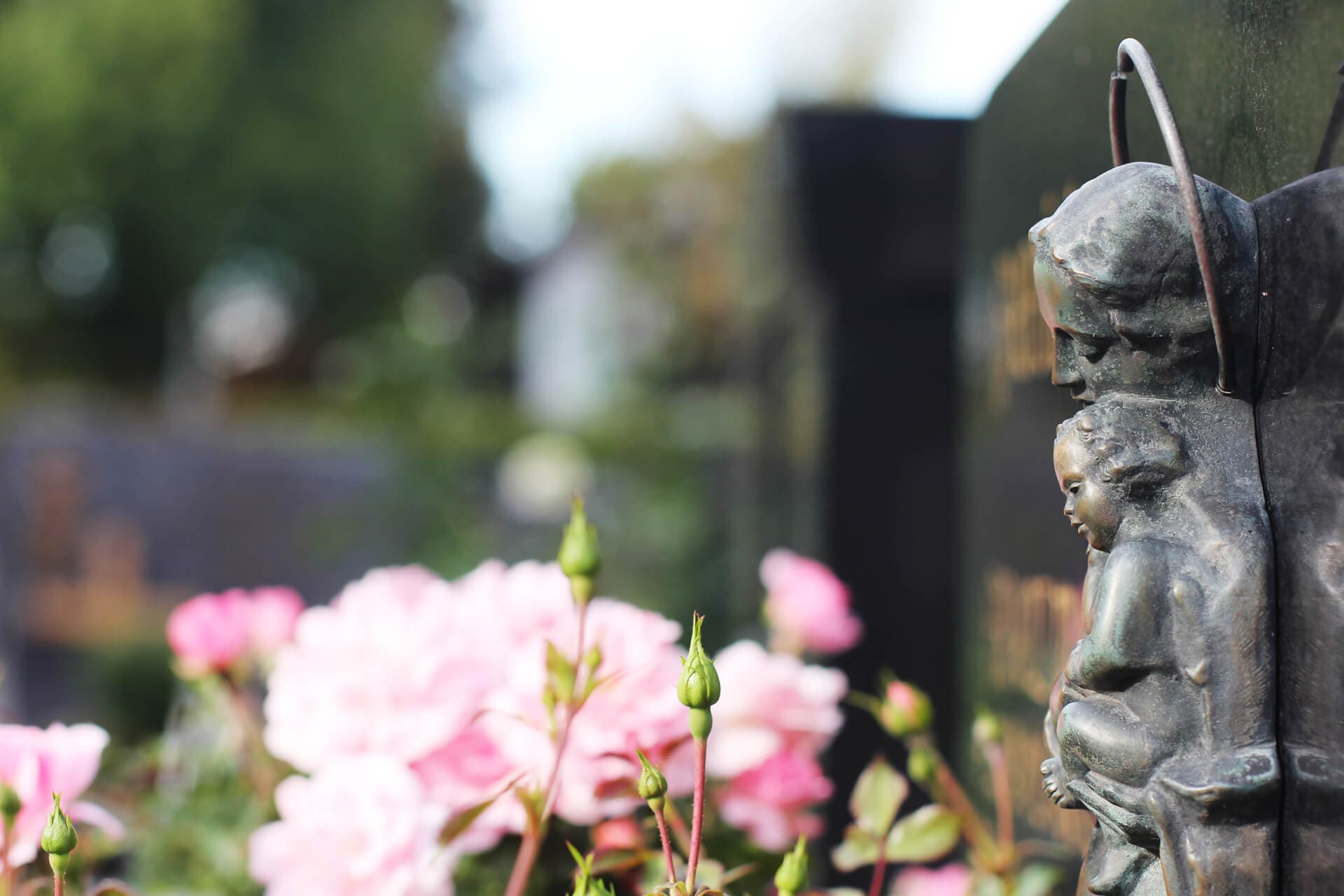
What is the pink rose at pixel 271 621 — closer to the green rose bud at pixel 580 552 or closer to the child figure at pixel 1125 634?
the green rose bud at pixel 580 552

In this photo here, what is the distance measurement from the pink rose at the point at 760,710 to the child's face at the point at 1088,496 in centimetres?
31

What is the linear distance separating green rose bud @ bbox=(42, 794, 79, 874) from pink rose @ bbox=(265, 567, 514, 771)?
0.22 meters

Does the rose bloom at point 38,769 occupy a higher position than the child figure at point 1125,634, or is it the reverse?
the child figure at point 1125,634

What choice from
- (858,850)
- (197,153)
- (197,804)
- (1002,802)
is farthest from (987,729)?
(197,153)

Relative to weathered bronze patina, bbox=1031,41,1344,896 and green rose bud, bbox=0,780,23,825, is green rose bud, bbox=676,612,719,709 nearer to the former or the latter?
weathered bronze patina, bbox=1031,41,1344,896

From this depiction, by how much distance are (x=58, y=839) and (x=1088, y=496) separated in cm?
75

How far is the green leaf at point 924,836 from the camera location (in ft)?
3.45

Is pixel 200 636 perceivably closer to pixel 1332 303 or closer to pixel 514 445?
pixel 1332 303

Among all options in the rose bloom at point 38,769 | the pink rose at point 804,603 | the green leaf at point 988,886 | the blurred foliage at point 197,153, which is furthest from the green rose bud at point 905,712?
the blurred foliage at point 197,153

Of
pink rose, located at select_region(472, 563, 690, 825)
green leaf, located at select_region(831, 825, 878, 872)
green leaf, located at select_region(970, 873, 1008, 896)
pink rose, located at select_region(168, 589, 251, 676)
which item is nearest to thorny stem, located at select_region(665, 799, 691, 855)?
pink rose, located at select_region(472, 563, 690, 825)

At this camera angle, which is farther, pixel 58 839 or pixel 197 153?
pixel 197 153

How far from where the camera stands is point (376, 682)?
0.96 meters

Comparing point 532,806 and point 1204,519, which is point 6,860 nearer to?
point 532,806

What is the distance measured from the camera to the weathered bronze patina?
76cm
